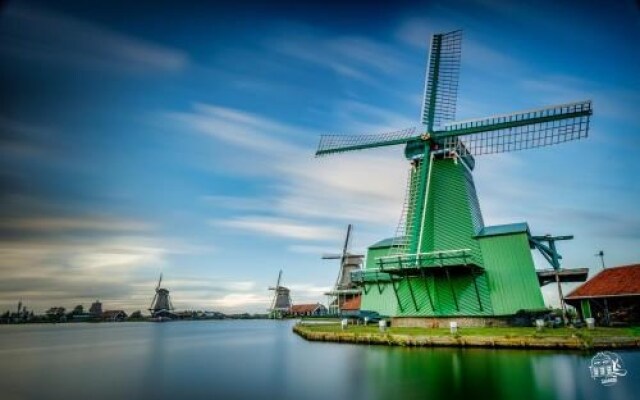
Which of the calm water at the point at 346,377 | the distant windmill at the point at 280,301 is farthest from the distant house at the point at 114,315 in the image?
the calm water at the point at 346,377

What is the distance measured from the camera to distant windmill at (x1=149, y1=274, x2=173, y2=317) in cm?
12525

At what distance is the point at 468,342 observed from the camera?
2047 centimetres

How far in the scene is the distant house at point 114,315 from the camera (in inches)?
5945

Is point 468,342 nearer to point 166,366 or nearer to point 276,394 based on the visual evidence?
point 276,394

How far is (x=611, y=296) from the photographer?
24.2 m

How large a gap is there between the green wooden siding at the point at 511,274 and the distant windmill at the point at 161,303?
380ft

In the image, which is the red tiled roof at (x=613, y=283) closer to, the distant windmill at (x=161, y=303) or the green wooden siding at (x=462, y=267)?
the green wooden siding at (x=462, y=267)

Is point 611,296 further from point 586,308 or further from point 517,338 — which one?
point 517,338

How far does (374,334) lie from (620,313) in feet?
54.0

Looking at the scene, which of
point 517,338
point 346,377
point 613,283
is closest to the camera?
point 346,377

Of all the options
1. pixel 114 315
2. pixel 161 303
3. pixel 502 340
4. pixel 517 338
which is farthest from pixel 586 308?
pixel 114 315

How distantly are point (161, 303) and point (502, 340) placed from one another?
125924mm

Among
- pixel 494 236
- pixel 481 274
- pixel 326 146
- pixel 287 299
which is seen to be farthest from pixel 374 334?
pixel 287 299

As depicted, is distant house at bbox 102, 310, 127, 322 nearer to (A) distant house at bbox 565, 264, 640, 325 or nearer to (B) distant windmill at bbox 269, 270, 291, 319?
(B) distant windmill at bbox 269, 270, 291, 319
